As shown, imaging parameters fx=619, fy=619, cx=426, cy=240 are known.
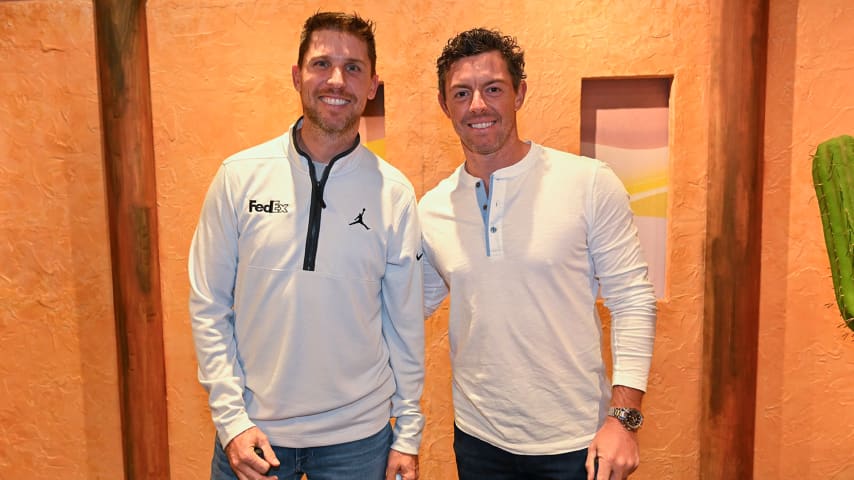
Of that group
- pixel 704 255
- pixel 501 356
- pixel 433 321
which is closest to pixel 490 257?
pixel 501 356

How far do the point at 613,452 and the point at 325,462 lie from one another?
644 mm

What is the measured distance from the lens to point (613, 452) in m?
1.35

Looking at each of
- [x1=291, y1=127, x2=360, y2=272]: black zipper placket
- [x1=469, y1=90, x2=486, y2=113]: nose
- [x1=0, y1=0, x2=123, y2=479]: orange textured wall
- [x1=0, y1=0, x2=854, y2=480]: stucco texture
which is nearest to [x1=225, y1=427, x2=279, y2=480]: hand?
[x1=291, y1=127, x2=360, y2=272]: black zipper placket

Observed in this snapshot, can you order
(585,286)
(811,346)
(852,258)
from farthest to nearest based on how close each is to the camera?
1. (811,346)
2. (585,286)
3. (852,258)

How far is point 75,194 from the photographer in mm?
2455

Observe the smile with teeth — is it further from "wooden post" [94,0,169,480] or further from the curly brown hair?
"wooden post" [94,0,169,480]

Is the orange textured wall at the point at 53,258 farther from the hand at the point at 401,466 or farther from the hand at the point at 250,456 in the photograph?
the hand at the point at 401,466

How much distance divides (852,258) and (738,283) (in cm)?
92

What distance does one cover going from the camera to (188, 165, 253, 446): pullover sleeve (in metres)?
1.36

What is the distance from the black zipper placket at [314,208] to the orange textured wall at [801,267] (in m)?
1.67

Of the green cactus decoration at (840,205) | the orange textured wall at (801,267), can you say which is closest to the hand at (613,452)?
the green cactus decoration at (840,205)

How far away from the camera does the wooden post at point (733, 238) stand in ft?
7.18

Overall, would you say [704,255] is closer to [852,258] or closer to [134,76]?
[852,258]

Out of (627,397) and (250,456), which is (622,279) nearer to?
(627,397)
